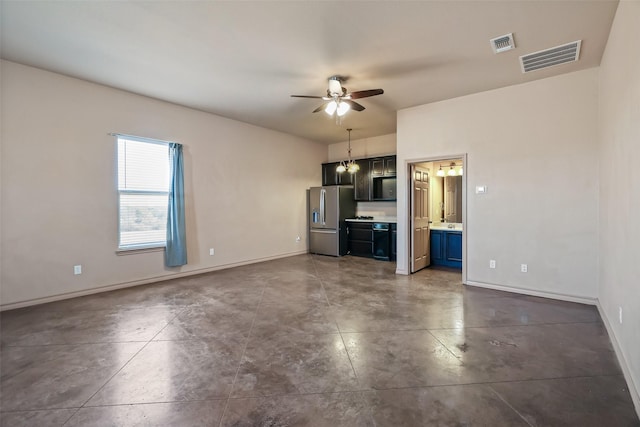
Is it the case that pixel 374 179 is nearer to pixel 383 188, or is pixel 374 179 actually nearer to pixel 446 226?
pixel 383 188

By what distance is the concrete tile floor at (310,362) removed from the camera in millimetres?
1820

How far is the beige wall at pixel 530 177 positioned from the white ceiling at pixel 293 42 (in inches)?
13.2

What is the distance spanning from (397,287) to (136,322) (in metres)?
3.55

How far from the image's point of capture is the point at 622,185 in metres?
2.42

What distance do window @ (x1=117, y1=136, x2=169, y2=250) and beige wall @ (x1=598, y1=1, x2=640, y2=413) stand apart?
5.76 meters

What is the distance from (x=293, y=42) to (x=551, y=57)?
9.94 ft

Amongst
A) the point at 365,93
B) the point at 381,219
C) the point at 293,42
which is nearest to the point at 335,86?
the point at 365,93

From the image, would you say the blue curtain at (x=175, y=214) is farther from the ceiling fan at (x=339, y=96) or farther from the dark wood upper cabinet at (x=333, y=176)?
the dark wood upper cabinet at (x=333, y=176)

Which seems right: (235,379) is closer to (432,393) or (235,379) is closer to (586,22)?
(432,393)

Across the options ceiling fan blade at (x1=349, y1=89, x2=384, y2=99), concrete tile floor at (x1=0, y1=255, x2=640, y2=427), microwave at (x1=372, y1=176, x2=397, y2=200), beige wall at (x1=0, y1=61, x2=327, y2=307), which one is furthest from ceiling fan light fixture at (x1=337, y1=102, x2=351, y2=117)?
microwave at (x1=372, y1=176, x2=397, y2=200)

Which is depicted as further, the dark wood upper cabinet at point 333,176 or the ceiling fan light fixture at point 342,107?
the dark wood upper cabinet at point 333,176

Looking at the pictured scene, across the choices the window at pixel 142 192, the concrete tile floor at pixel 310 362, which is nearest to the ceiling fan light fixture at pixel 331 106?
the concrete tile floor at pixel 310 362

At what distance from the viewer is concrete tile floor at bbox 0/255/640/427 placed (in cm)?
182

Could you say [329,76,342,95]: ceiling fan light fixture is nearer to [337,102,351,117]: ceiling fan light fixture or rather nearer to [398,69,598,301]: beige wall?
[337,102,351,117]: ceiling fan light fixture
